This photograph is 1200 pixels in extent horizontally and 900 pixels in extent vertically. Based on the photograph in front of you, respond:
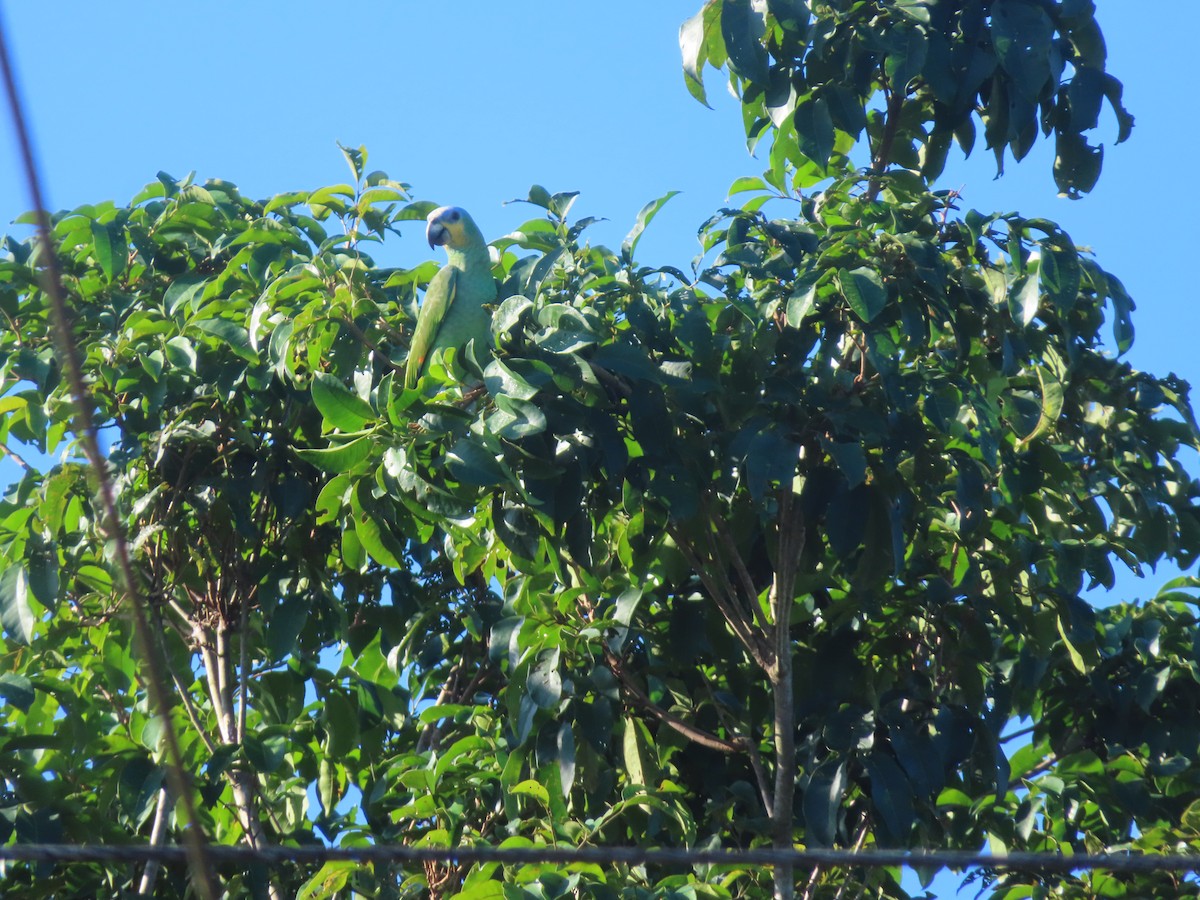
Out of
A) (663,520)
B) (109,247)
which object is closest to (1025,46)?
(663,520)

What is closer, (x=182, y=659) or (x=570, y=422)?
(x=570, y=422)

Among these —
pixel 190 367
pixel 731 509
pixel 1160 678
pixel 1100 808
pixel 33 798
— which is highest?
pixel 190 367

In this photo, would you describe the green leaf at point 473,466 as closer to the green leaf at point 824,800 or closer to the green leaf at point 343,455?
the green leaf at point 343,455

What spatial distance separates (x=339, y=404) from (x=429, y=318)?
2.09ft


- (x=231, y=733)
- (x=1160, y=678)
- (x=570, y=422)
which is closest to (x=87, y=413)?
(x=570, y=422)

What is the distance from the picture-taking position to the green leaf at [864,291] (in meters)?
2.88

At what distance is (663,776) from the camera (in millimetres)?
3428

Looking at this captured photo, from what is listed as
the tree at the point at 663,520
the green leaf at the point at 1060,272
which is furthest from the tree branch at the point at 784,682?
the green leaf at the point at 1060,272

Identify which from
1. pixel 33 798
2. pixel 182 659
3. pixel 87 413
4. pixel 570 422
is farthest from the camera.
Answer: pixel 182 659

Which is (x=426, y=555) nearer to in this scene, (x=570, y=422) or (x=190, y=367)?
(x=190, y=367)

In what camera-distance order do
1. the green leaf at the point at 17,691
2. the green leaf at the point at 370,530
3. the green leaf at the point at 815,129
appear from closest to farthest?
the green leaf at the point at 370,530 < the green leaf at the point at 17,691 < the green leaf at the point at 815,129

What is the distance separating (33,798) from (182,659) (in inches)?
33.3

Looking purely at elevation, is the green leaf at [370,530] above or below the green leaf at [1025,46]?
below

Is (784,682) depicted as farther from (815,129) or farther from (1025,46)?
(1025,46)
